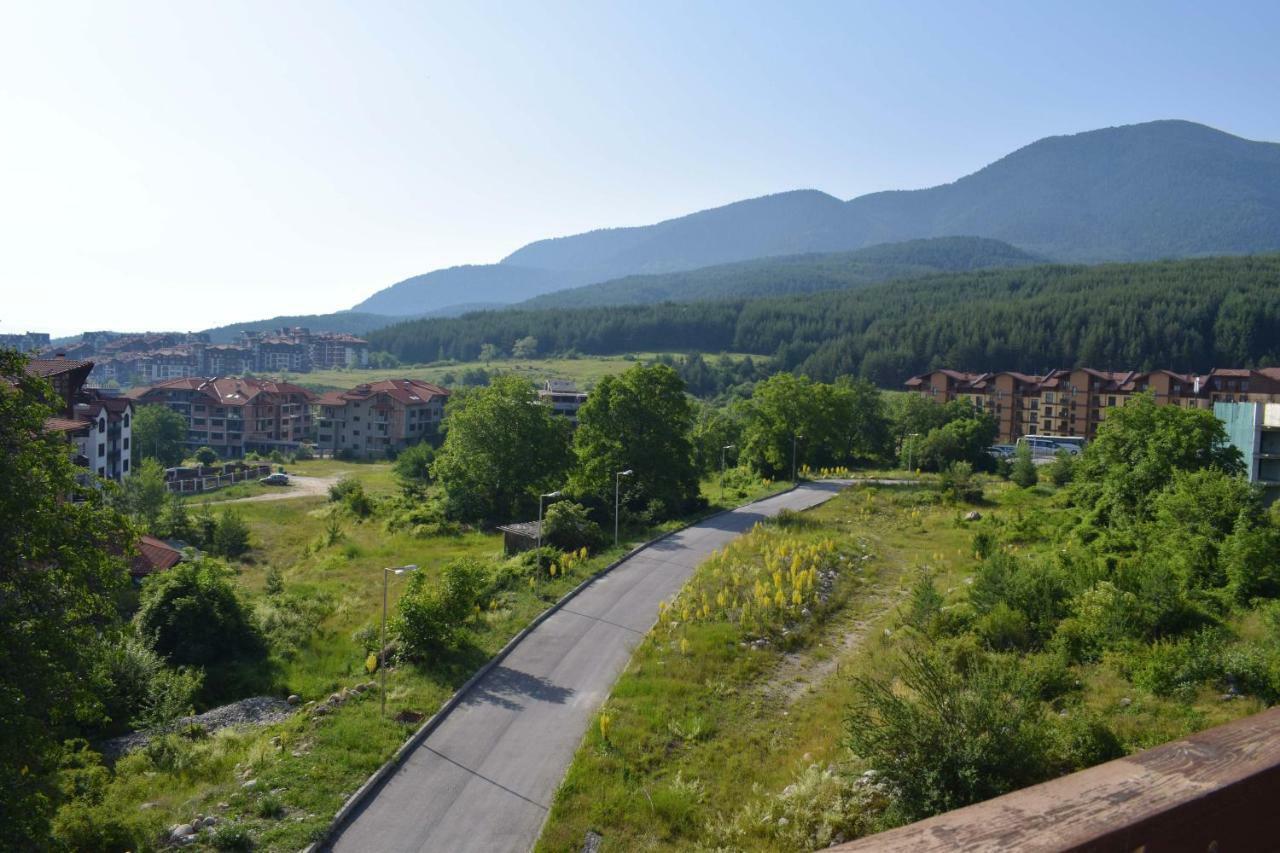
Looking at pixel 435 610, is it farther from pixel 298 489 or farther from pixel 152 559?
pixel 298 489

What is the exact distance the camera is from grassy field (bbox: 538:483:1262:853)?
1513cm

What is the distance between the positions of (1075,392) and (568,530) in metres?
85.7

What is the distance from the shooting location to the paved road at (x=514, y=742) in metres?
16.2

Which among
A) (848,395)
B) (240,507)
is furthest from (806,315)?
(240,507)

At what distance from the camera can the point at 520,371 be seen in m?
Result: 176

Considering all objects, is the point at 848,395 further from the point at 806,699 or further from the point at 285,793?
the point at 285,793

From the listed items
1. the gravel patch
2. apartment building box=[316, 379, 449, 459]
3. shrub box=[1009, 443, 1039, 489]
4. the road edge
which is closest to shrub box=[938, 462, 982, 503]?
shrub box=[1009, 443, 1039, 489]

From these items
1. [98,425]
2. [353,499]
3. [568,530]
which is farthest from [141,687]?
[98,425]

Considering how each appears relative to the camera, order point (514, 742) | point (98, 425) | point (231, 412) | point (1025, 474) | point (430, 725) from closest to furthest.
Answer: point (514, 742), point (430, 725), point (1025, 474), point (98, 425), point (231, 412)

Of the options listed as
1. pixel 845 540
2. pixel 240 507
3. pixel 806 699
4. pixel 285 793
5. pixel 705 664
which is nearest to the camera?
pixel 285 793

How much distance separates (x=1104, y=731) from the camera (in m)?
13.9

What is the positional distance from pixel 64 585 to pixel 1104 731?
56.9 ft

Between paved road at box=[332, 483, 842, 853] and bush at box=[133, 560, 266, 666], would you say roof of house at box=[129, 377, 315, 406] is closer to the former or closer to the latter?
bush at box=[133, 560, 266, 666]

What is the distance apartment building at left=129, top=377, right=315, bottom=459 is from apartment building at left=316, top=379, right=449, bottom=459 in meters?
6.73
